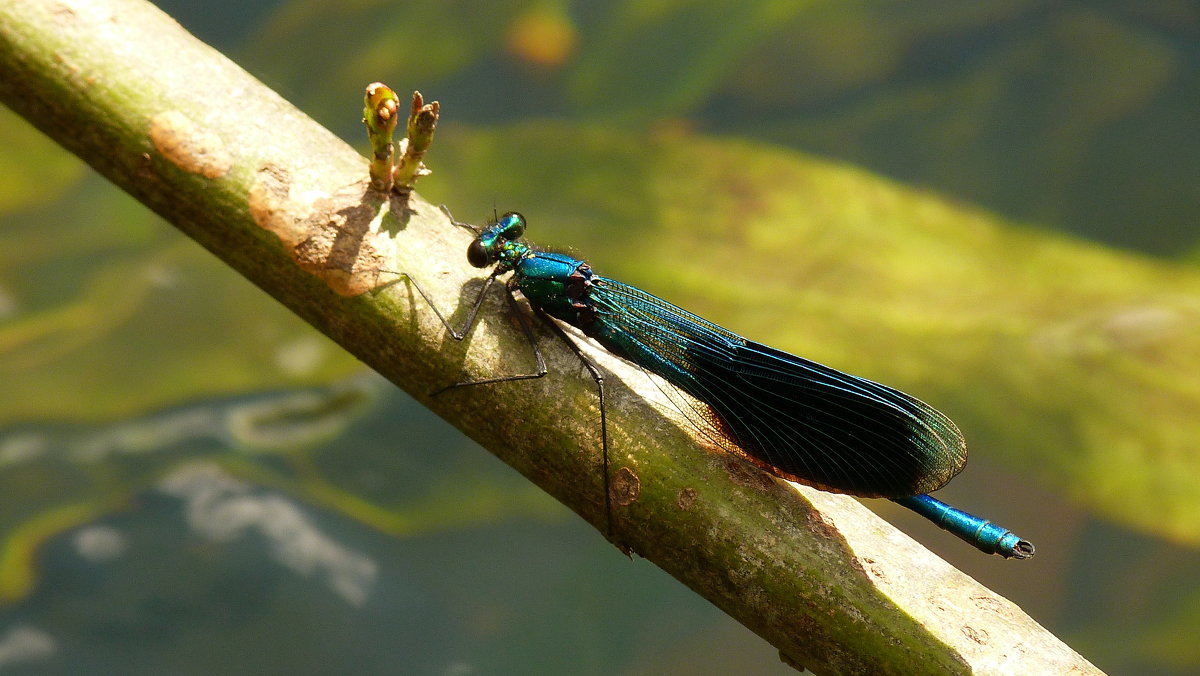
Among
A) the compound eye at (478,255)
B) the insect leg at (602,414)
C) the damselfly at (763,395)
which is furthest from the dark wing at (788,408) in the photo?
the compound eye at (478,255)

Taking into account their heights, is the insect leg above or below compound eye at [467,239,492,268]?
below

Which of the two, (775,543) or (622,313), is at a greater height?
(622,313)

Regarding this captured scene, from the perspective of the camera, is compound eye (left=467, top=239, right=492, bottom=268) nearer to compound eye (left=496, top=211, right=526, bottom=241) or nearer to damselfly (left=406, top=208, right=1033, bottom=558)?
damselfly (left=406, top=208, right=1033, bottom=558)

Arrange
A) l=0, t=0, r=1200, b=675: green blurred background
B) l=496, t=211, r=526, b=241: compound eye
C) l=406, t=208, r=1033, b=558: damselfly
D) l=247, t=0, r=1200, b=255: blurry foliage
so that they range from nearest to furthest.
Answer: l=406, t=208, r=1033, b=558: damselfly
l=496, t=211, r=526, b=241: compound eye
l=0, t=0, r=1200, b=675: green blurred background
l=247, t=0, r=1200, b=255: blurry foliage

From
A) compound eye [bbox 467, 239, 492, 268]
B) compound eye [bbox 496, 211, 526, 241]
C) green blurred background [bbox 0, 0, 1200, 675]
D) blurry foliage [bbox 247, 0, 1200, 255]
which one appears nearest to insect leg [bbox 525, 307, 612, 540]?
compound eye [bbox 467, 239, 492, 268]

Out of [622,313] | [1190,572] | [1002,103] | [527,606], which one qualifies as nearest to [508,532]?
[527,606]

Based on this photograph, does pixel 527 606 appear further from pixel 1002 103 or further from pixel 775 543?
pixel 1002 103

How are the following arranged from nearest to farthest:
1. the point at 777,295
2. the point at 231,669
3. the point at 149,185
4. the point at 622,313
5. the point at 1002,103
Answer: the point at 149,185, the point at 622,313, the point at 231,669, the point at 777,295, the point at 1002,103
